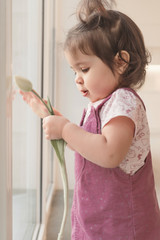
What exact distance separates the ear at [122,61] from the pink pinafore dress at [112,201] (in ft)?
0.27

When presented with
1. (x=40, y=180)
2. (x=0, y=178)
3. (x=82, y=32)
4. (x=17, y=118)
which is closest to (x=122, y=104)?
(x=82, y=32)

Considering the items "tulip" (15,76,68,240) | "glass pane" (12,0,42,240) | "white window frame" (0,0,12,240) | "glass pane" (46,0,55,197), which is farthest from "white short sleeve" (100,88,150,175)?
"glass pane" (46,0,55,197)

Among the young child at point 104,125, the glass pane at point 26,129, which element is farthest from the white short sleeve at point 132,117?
the glass pane at point 26,129

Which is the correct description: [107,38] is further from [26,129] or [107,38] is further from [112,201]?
[26,129]

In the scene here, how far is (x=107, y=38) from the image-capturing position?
0.95 meters

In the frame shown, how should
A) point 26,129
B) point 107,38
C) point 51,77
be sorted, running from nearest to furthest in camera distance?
1. point 107,38
2. point 26,129
3. point 51,77

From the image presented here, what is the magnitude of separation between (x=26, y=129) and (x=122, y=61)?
2.22 ft

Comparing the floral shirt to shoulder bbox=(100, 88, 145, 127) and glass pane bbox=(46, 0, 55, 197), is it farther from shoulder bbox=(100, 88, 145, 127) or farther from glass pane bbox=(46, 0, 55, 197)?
glass pane bbox=(46, 0, 55, 197)

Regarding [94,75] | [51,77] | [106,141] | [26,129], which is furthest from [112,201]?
[51,77]

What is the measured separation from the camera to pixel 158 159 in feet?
8.04

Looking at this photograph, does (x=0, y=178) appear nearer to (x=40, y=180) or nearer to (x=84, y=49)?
(x=84, y=49)

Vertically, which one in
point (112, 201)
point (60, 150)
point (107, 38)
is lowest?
point (112, 201)

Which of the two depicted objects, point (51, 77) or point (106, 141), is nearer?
point (106, 141)

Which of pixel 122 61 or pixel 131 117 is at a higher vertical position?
pixel 122 61
